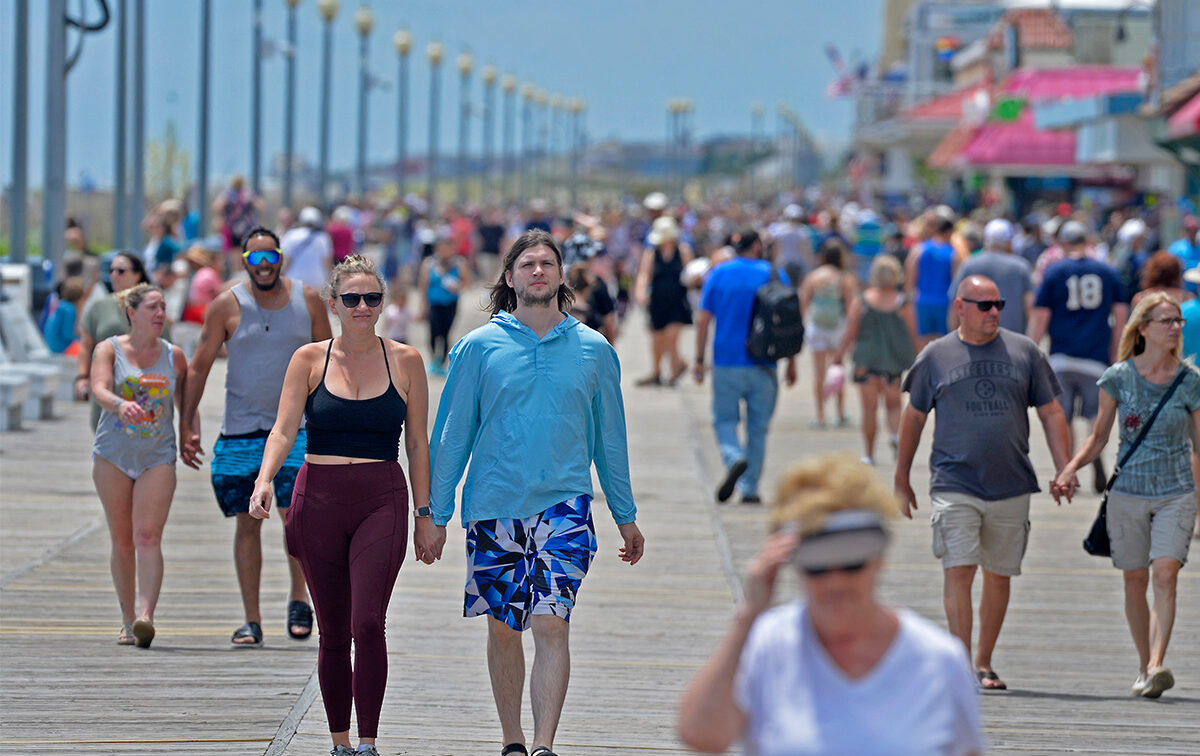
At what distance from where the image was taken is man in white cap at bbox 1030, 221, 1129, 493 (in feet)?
41.9

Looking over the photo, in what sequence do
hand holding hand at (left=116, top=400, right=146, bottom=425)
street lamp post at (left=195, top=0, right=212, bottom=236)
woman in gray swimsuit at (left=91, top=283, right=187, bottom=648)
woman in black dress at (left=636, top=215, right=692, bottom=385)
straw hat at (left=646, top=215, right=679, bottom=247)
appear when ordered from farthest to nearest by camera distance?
street lamp post at (left=195, top=0, right=212, bottom=236)
woman in black dress at (left=636, top=215, right=692, bottom=385)
straw hat at (left=646, top=215, right=679, bottom=247)
woman in gray swimsuit at (left=91, top=283, right=187, bottom=648)
hand holding hand at (left=116, top=400, right=146, bottom=425)

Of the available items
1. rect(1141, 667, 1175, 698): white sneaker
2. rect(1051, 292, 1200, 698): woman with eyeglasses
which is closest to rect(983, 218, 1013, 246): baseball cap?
rect(1051, 292, 1200, 698): woman with eyeglasses

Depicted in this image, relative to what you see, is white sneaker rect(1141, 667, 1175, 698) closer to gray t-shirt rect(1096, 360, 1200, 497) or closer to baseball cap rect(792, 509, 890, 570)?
gray t-shirt rect(1096, 360, 1200, 497)

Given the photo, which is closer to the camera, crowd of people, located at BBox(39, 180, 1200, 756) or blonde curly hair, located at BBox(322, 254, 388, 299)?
crowd of people, located at BBox(39, 180, 1200, 756)

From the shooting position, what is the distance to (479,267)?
4262 centimetres

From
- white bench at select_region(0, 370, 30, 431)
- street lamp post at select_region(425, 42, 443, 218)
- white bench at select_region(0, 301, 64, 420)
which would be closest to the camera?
white bench at select_region(0, 370, 30, 431)

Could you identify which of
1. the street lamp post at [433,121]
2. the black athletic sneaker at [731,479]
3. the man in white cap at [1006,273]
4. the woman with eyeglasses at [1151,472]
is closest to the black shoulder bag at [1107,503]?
the woman with eyeglasses at [1151,472]

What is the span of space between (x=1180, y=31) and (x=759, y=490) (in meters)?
15.7

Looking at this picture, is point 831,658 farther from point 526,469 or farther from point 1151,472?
point 1151,472

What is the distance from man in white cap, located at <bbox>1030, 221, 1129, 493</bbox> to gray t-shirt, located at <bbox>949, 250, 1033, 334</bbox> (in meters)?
1.00

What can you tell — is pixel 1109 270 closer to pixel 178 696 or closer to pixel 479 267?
pixel 178 696

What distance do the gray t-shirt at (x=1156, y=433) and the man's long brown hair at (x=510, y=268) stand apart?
2.64m

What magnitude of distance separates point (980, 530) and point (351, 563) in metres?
2.84

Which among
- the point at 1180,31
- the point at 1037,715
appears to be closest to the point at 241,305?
the point at 1037,715
